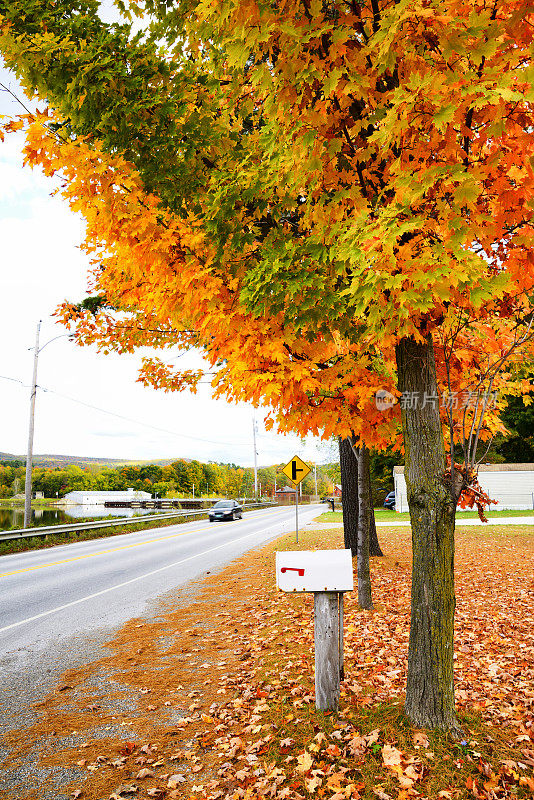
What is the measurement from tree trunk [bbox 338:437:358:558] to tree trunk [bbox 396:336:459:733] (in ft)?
23.0

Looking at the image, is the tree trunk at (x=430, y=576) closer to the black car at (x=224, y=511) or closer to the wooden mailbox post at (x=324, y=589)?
the wooden mailbox post at (x=324, y=589)

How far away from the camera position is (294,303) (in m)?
3.90

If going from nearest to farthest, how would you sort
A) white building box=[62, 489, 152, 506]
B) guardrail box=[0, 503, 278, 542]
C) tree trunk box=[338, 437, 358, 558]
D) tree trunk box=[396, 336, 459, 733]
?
tree trunk box=[396, 336, 459, 733] < tree trunk box=[338, 437, 358, 558] < guardrail box=[0, 503, 278, 542] < white building box=[62, 489, 152, 506]

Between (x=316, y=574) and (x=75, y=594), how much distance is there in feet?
26.7

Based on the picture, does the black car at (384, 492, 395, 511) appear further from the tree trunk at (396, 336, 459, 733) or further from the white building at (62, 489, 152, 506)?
the white building at (62, 489, 152, 506)

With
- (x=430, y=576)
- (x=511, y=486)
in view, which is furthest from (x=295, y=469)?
(x=511, y=486)

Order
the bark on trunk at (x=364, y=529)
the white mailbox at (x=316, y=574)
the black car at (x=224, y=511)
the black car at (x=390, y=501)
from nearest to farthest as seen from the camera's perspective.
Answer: the white mailbox at (x=316, y=574) < the bark on trunk at (x=364, y=529) < the black car at (x=224, y=511) < the black car at (x=390, y=501)

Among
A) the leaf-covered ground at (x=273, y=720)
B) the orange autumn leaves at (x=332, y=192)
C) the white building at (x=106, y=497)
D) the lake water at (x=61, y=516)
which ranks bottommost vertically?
the white building at (x=106, y=497)

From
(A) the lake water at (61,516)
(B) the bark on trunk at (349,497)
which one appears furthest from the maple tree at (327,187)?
(A) the lake water at (61,516)

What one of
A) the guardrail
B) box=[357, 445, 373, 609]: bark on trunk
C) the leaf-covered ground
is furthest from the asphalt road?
box=[357, 445, 373, 609]: bark on trunk

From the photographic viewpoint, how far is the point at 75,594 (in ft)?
33.9

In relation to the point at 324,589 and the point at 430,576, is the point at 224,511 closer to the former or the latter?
the point at 324,589

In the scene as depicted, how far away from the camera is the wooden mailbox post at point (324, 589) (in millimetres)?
4031

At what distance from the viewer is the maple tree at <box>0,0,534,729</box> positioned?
2.92 m
